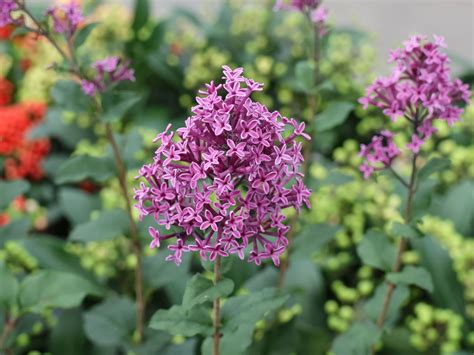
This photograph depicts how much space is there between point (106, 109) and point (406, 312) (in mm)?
1350

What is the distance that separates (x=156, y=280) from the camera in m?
1.96

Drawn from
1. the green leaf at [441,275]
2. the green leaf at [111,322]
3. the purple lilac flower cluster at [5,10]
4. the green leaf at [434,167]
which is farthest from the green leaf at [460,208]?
A: the purple lilac flower cluster at [5,10]

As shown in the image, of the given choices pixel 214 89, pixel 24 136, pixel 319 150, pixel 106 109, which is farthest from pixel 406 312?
pixel 24 136

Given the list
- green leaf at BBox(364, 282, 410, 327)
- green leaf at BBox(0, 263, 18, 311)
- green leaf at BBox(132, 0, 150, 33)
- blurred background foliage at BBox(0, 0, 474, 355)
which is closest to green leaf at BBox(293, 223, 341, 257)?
blurred background foliage at BBox(0, 0, 474, 355)

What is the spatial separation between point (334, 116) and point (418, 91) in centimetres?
40

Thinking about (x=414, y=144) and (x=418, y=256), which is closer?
(x=414, y=144)

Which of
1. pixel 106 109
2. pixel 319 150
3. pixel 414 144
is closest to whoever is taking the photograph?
pixel 414 144

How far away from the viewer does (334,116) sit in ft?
6.01

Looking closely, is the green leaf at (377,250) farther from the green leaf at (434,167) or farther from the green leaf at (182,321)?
the green leaf at (182,321)

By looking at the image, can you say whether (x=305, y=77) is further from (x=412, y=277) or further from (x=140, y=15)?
(x=140, y=15)

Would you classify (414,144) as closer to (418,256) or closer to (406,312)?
(418,256)

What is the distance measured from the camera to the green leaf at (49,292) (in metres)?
1.78

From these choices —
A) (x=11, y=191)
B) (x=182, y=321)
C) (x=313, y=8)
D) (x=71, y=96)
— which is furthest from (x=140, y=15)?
(x=182, y=321)

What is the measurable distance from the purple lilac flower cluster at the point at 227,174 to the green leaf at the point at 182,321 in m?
0.24
